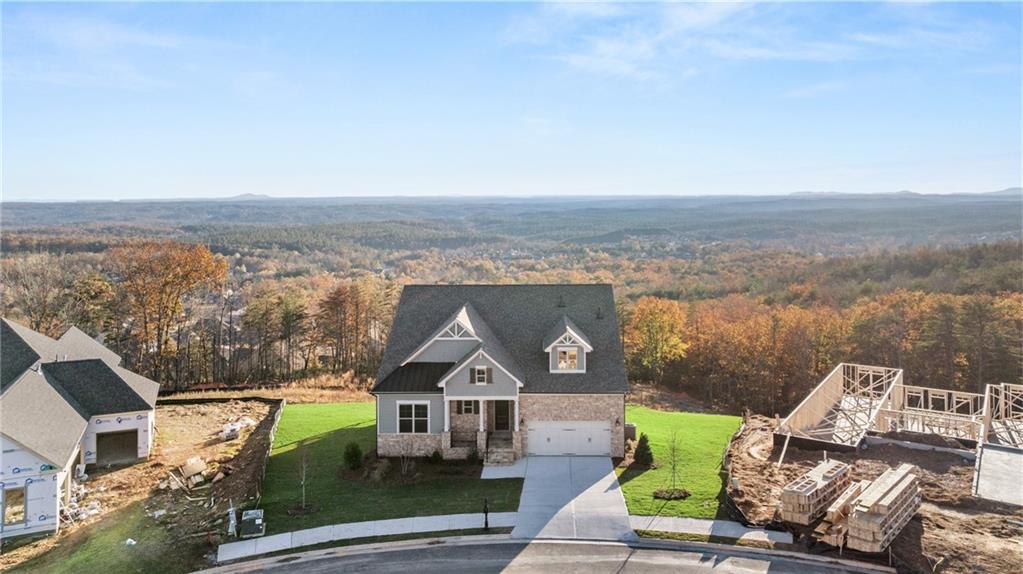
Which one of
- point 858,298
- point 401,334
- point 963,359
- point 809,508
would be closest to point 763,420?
point 809,508

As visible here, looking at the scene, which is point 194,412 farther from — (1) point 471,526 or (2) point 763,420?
(2) point 763,420

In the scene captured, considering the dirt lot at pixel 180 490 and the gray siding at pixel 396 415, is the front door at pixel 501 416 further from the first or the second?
the dirt lot at pixel 180 490

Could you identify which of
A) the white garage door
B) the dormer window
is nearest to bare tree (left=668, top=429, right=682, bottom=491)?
the white garage door

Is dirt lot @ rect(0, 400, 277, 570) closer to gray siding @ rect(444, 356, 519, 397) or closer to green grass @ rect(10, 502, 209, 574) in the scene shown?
green grass @ rect(10, 502, 209, 574)

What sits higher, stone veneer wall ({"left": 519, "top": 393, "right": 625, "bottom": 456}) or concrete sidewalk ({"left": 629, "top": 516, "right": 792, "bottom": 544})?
stone veneer wall ({"left": 519, "top": 393, "right": 625, "bottom": 456})

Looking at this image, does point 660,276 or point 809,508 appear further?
point 660,276
